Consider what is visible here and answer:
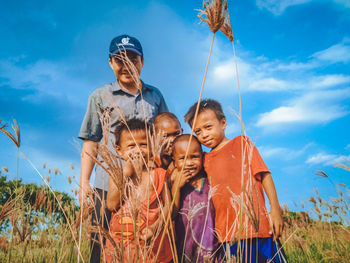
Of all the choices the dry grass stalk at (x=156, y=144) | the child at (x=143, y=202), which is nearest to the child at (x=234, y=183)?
the child at (x=143, y=202)

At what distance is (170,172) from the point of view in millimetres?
2342

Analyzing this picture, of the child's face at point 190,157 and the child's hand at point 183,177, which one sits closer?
the child's hand at point 183,177

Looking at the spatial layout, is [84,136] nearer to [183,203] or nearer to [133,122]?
[133,122]

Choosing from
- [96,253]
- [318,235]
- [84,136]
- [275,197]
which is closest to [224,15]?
[275,197]

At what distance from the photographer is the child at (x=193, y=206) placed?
2.07 m

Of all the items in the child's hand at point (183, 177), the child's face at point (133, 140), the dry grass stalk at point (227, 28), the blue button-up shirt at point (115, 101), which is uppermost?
the blue button-up shirt at point (115, 101)

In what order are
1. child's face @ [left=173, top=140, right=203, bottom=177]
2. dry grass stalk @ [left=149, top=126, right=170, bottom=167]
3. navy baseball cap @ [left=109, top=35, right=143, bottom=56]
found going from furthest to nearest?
navy baseball cap @ [left=109, top=35, right=143, bottom=56]
child's face @ [left=173, top=140, right=203, bottom=177]
dry grass stalk @ [left=149, top=126, right=170, bottom=167]

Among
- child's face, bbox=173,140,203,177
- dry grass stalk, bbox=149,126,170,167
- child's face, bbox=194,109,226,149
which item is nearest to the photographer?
dry grass stalk, bbox=149,126,170,167

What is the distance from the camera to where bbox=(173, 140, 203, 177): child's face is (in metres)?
2.20

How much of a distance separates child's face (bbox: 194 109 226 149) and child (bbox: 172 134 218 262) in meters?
0.09

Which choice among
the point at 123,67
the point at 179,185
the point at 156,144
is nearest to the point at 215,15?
the point at 156,144

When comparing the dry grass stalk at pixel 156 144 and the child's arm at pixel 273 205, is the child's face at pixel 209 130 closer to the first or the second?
the child's arm at pixel 273 205

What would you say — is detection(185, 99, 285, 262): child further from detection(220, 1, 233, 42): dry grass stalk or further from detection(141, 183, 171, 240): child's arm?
detection(220, 1, 233, 42): dry grass stalk

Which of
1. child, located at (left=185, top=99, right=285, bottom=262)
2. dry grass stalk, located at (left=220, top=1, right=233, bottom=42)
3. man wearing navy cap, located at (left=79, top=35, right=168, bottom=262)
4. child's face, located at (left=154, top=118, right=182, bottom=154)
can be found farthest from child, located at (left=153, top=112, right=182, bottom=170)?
dry grass stalk, located at (left=220, top=1, right=233, bottom=42)
